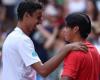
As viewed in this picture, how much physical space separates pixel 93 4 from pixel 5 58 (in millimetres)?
5454

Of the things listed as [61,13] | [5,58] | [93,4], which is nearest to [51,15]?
[61,13]

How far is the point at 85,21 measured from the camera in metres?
5.12

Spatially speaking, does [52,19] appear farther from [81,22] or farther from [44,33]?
[81,22]

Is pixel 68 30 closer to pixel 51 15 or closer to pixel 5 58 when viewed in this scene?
pixel 5 58

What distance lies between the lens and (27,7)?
5.39 metres

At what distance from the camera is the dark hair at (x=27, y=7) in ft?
17.7

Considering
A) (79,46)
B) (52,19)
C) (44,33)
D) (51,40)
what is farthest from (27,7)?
(52,19)

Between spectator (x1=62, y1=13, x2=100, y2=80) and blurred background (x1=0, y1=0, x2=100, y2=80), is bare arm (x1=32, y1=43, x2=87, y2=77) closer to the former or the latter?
spectator (x1=62, y1=13, x2=100, y2=80)

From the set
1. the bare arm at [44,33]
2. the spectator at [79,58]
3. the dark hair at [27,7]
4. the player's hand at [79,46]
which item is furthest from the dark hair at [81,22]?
the bare arm at [44,33]

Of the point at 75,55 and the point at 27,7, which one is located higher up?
the point at 27,7

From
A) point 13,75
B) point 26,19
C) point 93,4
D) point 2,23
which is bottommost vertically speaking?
point 2,23

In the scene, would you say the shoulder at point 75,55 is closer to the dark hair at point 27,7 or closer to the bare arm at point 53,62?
the bare arm at point 53,62

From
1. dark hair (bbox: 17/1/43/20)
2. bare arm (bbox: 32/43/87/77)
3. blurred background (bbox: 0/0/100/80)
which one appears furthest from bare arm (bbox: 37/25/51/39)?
bare arm (bbox: 32/43/87/77)

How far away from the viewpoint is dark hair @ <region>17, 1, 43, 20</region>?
5391 millimetres
